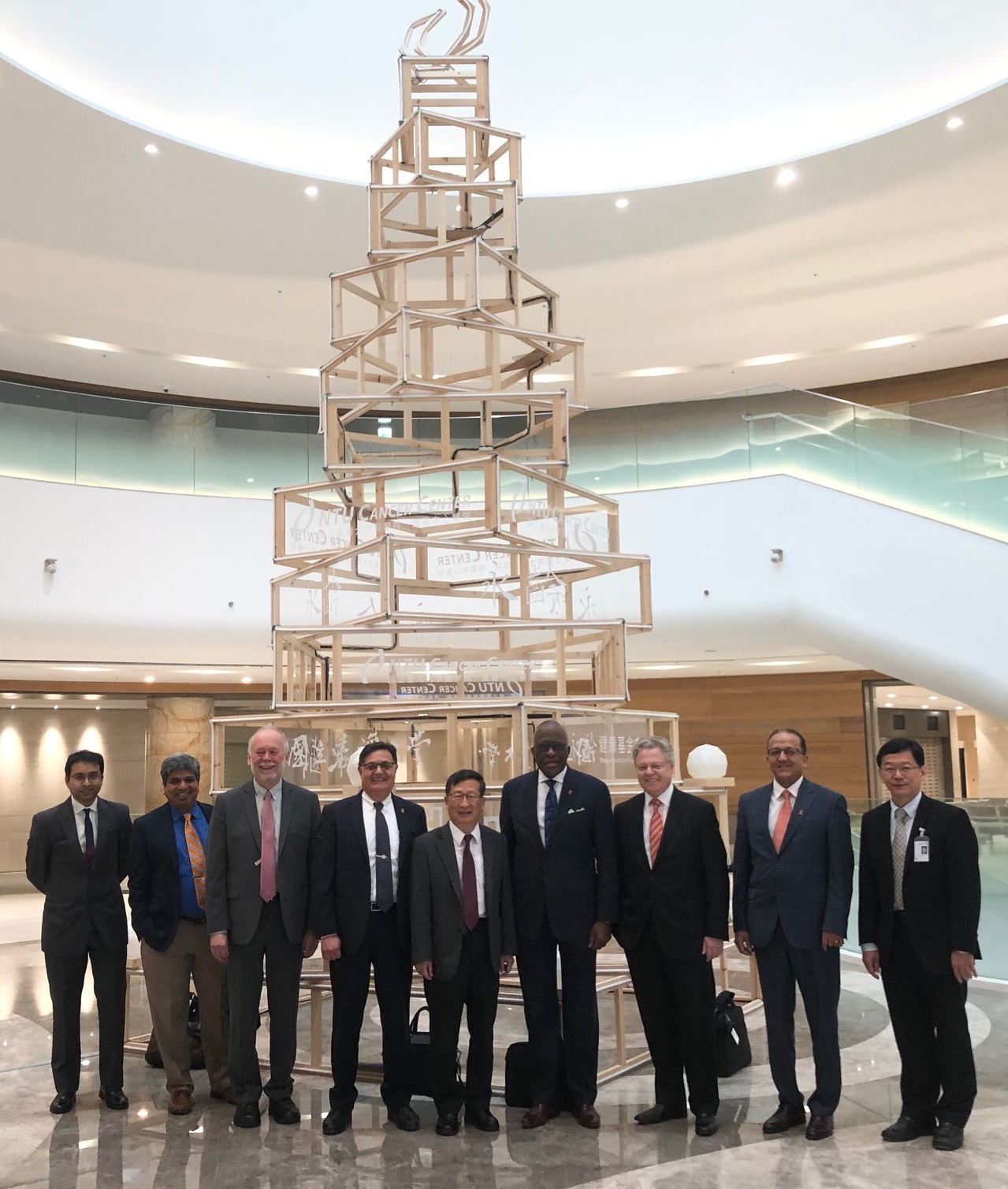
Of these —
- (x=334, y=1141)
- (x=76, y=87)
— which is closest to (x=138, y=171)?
(x=76, y=87)

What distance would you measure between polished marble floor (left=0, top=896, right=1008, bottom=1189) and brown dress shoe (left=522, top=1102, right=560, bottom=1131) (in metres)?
0.04

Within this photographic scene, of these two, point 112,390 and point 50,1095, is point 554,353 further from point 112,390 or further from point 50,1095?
point 112,390

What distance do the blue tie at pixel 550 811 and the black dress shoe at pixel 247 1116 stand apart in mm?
1457

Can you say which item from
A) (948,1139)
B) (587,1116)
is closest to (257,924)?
(587,1116)

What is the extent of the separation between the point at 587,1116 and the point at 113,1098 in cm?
186

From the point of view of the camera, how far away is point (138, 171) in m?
9.70

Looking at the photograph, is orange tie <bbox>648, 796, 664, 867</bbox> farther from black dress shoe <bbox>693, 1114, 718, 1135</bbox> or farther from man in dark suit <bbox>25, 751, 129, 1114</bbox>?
man in dark suit <bbox>25, 751, 129, 1114</bbox>

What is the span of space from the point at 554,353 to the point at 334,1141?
3.48m

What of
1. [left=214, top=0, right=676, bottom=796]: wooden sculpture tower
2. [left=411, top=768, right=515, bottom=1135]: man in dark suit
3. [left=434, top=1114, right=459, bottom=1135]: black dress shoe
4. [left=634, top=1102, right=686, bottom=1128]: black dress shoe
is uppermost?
[left=214, top=0, right=676, bottom=796]: wooden sculpture tower

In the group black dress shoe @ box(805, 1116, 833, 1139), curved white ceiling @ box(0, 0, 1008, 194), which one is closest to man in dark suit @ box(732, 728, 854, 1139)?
black dress shoe @ box(805, 1116, 833, 1139)

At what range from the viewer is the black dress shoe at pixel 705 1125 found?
3.97 meters

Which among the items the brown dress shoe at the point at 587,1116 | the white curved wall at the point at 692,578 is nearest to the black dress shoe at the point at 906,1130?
the brown dress shoe at the point at 587,1116

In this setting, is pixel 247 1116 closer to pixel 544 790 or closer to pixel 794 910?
pixel 544 790

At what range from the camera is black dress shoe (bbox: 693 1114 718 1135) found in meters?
3.97
